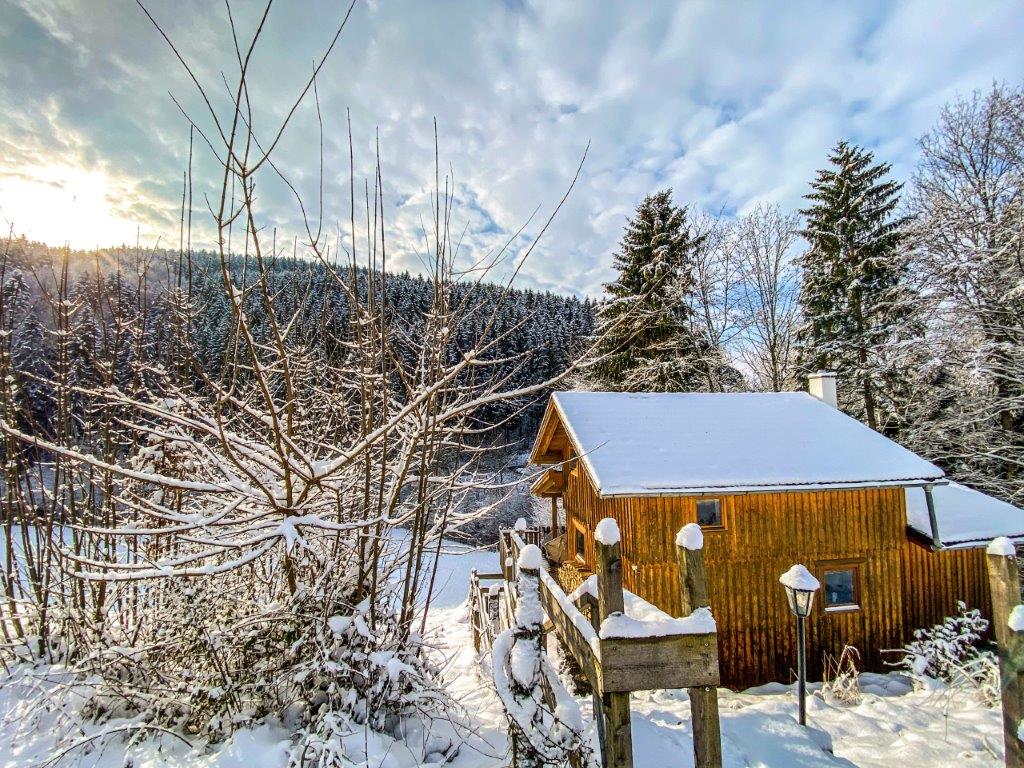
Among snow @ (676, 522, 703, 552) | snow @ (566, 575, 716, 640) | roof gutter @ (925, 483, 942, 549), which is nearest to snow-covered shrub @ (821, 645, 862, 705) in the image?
roof gutter @ (925, 483, 942, 549)

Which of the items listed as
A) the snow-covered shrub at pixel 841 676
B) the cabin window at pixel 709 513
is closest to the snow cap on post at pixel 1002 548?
the snow-covered shrub at pixel 841 676

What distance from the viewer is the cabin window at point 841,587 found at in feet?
26.6

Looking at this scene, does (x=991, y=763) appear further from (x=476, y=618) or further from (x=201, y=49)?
(x=201, y=49)

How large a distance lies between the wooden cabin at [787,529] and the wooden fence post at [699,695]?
421cm

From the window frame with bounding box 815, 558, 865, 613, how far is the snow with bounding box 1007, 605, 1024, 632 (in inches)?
206

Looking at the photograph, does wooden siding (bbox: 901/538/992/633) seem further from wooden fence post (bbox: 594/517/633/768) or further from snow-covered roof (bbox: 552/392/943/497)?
wooden fence post (bbox: 594/517/633/768)

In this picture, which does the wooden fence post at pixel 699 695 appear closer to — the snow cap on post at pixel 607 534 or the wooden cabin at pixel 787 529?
the snow cap on post at pixel 607 534

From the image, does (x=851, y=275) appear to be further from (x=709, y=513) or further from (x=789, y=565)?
(x=709, y=513)

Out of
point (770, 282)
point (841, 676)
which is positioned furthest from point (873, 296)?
point (841, 676)

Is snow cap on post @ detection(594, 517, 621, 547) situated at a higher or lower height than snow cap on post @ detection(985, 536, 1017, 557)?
higher

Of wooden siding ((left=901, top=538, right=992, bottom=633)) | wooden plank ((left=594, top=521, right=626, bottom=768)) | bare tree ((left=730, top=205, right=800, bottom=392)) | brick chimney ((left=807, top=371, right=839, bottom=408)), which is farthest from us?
bare tree ((left=730, top=205, right=800, bottom=392))

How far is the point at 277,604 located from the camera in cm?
280

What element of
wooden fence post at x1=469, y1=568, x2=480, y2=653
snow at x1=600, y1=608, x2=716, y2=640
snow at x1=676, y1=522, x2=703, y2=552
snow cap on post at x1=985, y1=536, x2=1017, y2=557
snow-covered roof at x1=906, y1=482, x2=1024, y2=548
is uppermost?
snow at x1=676, y1=522, x2=703, y2=552

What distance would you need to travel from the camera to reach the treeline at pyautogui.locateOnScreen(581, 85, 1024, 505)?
9625 millimetres
